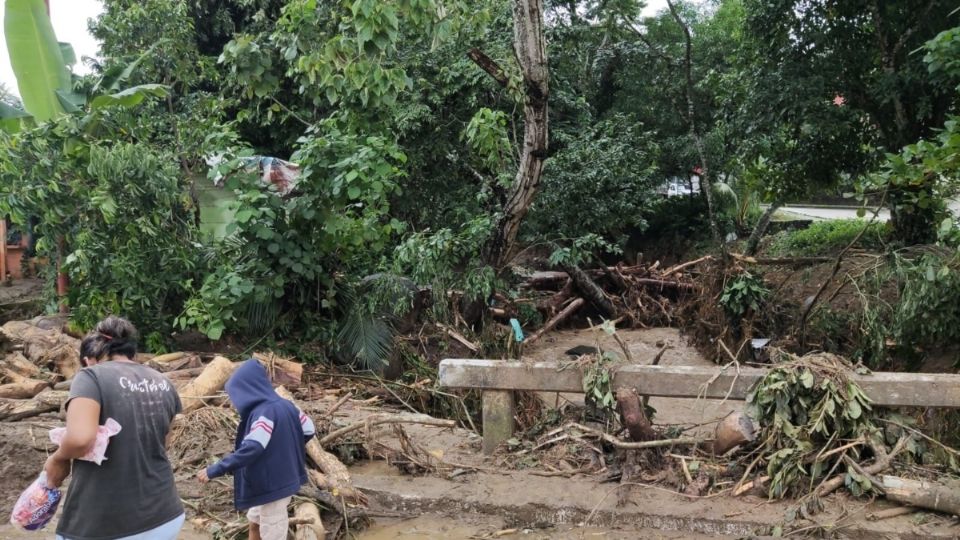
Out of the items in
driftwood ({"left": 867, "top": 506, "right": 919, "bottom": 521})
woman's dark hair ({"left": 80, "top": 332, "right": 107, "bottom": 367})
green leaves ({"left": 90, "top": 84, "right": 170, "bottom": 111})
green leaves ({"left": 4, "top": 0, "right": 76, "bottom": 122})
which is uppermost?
green leaves ({"left": 4, "top": 0, "right": 76, "bottom": 122})

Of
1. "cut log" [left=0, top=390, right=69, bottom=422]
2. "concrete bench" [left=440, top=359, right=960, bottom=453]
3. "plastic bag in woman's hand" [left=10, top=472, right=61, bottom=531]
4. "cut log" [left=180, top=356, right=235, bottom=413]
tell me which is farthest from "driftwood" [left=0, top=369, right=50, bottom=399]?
"plastic bag in woman's hand" [left=10, top=472, right=61, bottom=531]

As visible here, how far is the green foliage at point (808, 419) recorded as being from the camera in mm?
4914

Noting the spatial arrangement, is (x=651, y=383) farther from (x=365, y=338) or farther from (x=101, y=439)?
(x=365, y=338)

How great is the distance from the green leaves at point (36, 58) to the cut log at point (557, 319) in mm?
6913

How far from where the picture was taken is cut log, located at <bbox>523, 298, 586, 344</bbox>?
11219 millimetres

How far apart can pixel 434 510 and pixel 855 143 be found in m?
9.49

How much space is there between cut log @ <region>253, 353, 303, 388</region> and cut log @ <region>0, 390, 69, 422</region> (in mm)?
1833

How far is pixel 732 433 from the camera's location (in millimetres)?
5312

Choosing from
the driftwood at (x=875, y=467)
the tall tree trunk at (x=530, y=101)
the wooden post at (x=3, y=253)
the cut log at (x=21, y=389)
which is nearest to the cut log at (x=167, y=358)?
the cut log at (x=21, y=389)

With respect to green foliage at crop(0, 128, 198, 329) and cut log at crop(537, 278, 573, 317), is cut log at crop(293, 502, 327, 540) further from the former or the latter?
cut log at crop(537, 278, 573, 317)

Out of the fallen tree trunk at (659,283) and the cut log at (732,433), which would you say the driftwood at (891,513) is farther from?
the fallen tree trunk at (659,283)

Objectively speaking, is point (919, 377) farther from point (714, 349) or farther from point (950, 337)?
point (714, 349)

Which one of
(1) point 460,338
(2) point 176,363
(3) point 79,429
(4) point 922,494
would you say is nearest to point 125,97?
(2) point 176,363

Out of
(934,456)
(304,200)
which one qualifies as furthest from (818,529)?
(304,200)
